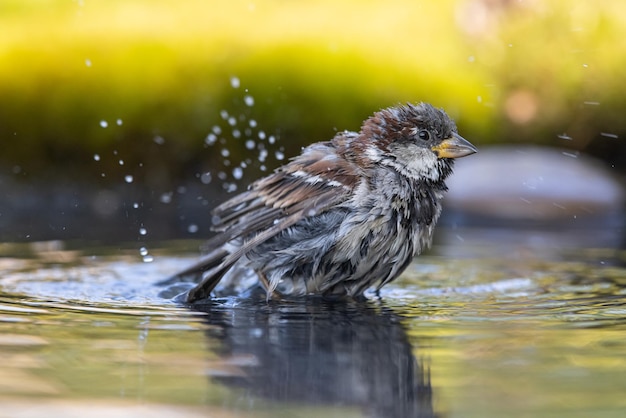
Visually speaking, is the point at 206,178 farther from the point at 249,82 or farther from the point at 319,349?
the point at 319,349

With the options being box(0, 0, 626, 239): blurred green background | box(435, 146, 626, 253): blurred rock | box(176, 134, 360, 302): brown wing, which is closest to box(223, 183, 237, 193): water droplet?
box(0, 0, 626, 239): blurred green background

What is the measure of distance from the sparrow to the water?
7.9 inches

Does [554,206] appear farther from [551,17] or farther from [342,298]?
[342,298]

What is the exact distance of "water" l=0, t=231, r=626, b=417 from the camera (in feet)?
9.05

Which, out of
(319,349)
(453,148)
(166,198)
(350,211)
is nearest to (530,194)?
(166,198)

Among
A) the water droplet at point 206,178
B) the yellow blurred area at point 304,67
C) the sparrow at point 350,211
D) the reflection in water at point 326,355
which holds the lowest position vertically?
the reflection in water at point 326,355

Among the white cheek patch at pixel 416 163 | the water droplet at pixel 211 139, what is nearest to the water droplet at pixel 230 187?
the water droplet at pixel 211 139

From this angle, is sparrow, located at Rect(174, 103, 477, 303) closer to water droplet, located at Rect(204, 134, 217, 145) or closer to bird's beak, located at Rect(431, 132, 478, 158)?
bird's beak, located at Rect(431, 132, 478, 158)

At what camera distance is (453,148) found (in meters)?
4.96

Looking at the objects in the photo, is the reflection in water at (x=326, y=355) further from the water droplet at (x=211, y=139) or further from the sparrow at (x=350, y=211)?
the water droplet at (x=211, y=139)

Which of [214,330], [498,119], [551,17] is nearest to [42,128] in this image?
[498,119]

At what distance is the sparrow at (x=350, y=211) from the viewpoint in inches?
187

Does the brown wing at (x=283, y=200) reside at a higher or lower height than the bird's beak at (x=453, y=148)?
lower

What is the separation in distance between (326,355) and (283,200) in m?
1.68
